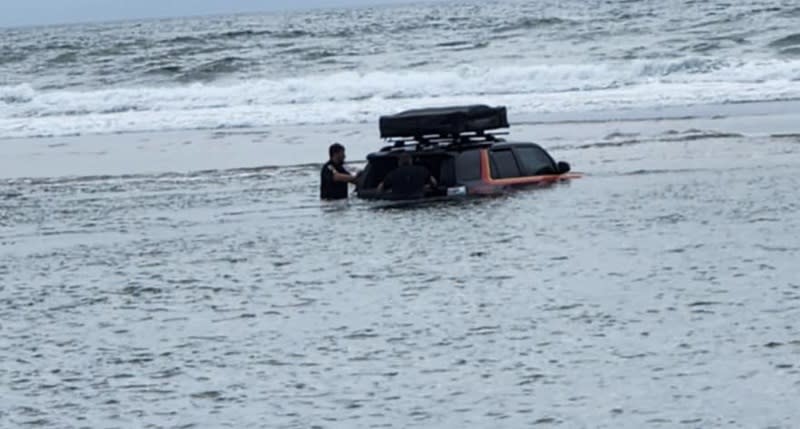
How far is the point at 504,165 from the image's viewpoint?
20.8 metres

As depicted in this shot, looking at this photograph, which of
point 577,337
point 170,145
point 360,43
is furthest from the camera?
point 360,43

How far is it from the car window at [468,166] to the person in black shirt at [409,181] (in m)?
0.35

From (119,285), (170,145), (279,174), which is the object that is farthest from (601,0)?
(119,285)

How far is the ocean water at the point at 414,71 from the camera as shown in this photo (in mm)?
44406

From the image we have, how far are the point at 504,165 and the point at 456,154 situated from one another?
75 cm

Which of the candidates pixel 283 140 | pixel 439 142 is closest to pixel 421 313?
pixel 439 142

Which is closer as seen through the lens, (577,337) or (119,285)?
(577,337)

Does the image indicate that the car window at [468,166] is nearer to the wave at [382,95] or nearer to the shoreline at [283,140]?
the shoreline at [283,140]

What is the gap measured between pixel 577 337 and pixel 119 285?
5.07 m

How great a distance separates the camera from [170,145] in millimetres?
36406

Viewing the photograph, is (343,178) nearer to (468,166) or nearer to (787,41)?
(468,166)

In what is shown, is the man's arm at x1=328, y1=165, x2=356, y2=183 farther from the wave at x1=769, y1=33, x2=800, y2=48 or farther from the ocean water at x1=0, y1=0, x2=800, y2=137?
the wave at x1=769, y1=33, x2=800, y2=48

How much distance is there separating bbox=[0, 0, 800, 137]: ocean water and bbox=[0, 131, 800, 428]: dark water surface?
22513 millimetres

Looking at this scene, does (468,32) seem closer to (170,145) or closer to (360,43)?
(360,43)
